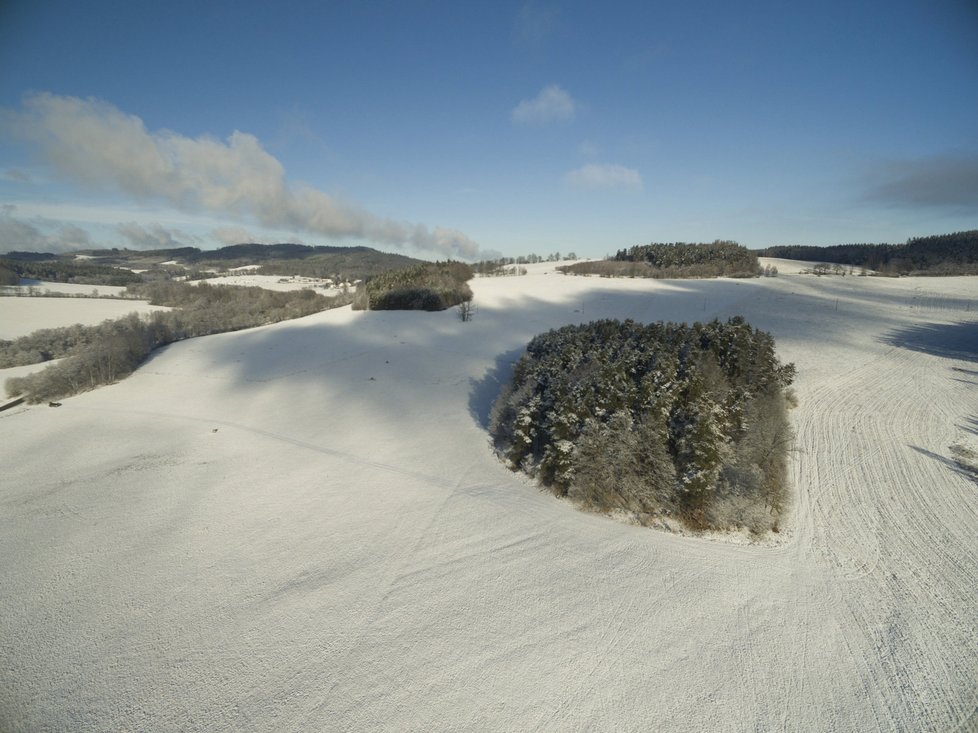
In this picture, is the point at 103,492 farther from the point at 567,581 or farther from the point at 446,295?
the point at 446,295

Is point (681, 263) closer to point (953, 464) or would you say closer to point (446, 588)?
point (953, 464)

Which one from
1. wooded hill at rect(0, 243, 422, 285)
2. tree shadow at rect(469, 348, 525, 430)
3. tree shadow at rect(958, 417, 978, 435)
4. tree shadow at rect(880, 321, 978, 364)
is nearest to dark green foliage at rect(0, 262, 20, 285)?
wooded hill at rect(0, 243, 422, 285)

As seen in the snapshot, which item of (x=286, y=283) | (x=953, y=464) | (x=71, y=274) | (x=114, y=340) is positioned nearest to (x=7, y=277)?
(x=71, y=274)

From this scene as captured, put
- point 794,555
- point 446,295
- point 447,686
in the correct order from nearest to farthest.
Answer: point 447,686 → point 794,555 → point 446,295

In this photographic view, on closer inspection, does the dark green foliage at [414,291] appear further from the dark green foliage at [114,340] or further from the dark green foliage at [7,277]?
the dark green foliage at [7,277]

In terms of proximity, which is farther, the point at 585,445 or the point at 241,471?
the point at 241,471

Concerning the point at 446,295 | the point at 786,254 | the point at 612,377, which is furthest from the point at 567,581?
the point at 786,254
